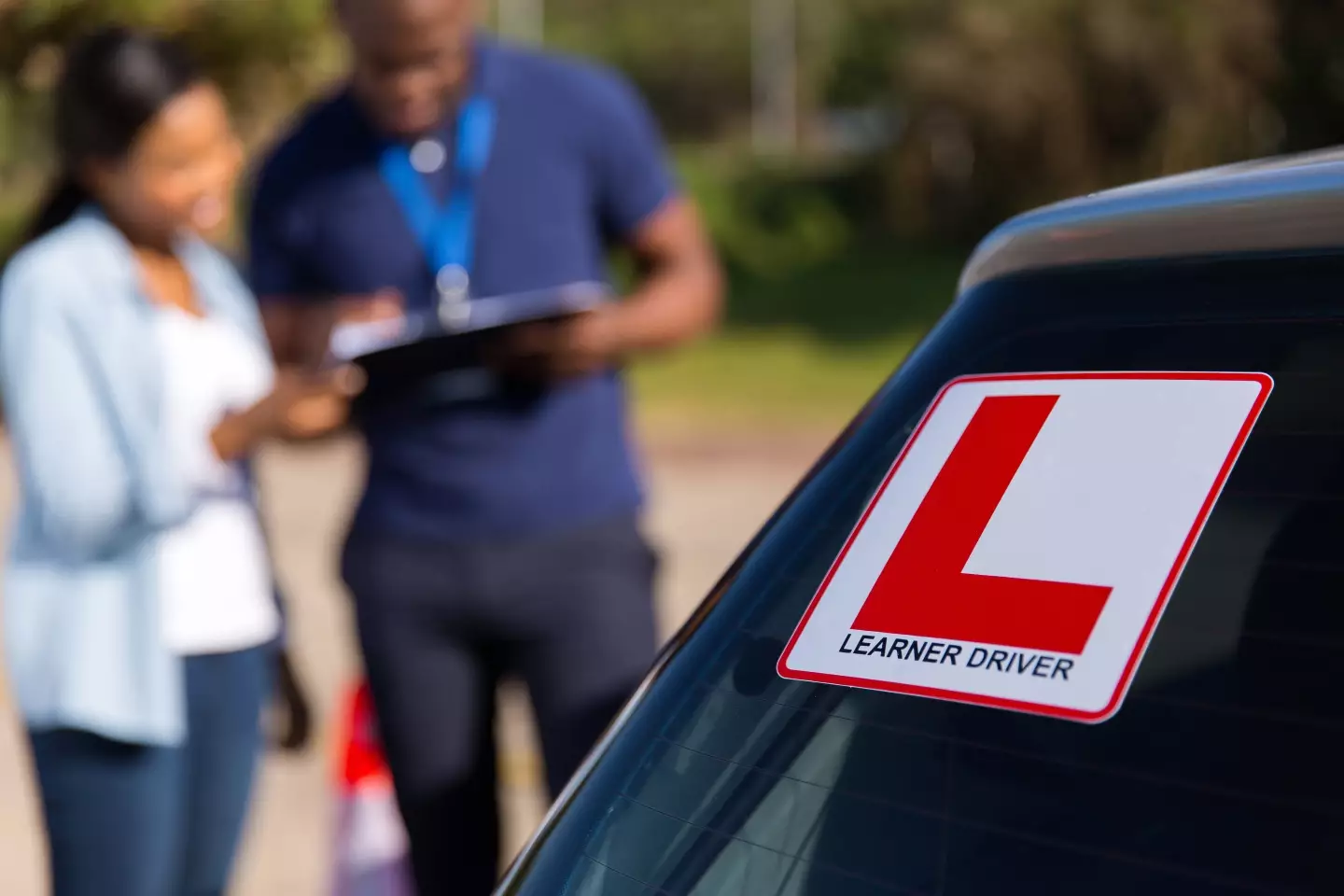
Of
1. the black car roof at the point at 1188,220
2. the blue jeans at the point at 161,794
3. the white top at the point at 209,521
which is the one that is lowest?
the blue jeans at the point at 161,794

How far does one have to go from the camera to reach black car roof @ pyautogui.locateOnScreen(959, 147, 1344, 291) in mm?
1298

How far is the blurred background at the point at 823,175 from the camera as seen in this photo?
5582 mm

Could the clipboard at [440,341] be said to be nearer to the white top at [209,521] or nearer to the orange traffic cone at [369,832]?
the white top at [209,521]

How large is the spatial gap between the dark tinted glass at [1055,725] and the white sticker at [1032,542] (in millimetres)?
19

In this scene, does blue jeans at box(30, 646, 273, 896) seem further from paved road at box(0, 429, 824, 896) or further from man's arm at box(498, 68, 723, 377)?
paved road at box(0, 429, 824, 896)

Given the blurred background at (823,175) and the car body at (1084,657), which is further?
the blurred background at (823,175)

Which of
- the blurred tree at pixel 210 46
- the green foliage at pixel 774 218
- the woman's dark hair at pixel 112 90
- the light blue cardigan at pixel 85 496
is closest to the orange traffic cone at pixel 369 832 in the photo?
the light blue cardigan at pixel 85 496

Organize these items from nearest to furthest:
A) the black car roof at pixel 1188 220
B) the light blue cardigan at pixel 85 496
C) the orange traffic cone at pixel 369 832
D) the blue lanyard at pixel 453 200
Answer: the black car roof at pixel 1188 220 → the light blue cardigan at pixel 85 496 → the blue lanyard at pixel 453 200 → the orange traffic cone at pixel 369 832

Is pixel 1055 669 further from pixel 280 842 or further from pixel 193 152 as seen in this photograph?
pixel 280 842

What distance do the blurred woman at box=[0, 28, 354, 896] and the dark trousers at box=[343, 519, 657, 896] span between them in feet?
0.67

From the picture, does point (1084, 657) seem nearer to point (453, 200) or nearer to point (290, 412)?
point (290, 412)

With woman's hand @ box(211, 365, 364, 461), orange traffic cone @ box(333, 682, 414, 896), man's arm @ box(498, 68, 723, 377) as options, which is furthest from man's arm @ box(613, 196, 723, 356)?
orange traffic cone @ box(333, 682, 414, 896)

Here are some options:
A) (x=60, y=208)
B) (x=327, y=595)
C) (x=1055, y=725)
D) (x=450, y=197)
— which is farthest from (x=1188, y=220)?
(x=327, y=595)

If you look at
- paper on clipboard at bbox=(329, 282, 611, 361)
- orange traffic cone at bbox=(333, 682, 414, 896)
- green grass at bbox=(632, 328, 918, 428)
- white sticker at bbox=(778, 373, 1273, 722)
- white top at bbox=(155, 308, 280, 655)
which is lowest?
green grass at bbox=(632, 328, 918, 428)
